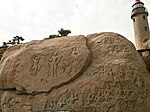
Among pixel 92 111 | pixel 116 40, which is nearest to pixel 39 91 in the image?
pixel 92 111

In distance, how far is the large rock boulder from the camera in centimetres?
459

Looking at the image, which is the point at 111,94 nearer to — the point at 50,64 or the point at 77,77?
the point at 77,77

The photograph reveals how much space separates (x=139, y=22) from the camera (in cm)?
2442

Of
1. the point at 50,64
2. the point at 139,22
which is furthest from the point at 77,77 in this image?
the point at 139,22

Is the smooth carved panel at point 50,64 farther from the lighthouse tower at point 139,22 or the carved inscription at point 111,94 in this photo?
the lighthouse tower at point 139,22

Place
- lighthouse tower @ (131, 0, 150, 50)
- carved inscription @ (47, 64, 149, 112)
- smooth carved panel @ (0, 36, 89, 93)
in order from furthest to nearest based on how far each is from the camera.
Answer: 1. lighthouse tower @ (131, 0, 150, 50)
2. smooth carved panel @ (0, 36, 89, 93)
3. carved inscription @ (47, 64, 149, 112)

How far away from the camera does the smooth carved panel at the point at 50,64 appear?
16.2 ft

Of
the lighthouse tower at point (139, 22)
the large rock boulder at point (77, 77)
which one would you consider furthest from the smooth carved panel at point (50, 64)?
the lighthouse tower at point (139, 22)

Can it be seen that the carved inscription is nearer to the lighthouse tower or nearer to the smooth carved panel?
the smooth carved panel

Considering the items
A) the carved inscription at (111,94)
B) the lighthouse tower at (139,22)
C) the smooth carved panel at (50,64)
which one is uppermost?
the lighthouse tower at (139,22)

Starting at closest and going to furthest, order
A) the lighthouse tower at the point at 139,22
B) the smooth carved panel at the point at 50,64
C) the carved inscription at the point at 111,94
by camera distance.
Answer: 1. the carved inscription at the point at 111,94
2. the smooth carved panel at the point at 50,64
3. the lighthouse tower at the point at 139,22

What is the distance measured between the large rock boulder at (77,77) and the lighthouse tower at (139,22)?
18.5 meters

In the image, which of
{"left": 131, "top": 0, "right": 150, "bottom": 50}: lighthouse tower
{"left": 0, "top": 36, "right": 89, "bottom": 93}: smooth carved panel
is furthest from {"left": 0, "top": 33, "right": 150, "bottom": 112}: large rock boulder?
{"left": 131, "top": 0, "right": 150, "bottom": 50}: lighthouse tower

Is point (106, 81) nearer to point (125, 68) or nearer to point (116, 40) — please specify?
point (125, 68)
